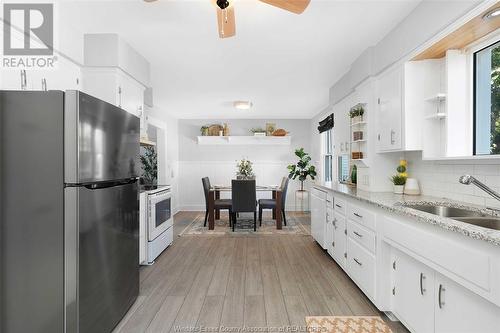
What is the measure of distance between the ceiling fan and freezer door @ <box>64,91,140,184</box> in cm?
96

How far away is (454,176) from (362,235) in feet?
2.91

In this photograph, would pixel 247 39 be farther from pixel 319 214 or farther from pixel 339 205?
pixel 319 214

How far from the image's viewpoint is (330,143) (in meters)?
6.05

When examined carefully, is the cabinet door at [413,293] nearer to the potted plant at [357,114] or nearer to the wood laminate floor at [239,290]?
the wood laminate floor at [239,290]

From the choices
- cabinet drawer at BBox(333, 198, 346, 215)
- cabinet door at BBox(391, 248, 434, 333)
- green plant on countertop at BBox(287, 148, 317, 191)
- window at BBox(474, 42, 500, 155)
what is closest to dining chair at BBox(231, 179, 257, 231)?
green plant on countertop at BBox(287, 148, 317, 191)

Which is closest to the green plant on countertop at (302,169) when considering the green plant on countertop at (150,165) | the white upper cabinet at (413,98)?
the green plant on countertop at (150,165)

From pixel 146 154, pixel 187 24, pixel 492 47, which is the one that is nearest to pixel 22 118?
pixel 187 24

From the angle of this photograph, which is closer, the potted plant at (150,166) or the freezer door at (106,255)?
the freezer door at (106,255)

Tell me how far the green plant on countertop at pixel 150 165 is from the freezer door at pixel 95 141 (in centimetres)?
367

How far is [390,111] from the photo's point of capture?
260 cm

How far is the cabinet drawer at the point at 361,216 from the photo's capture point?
2.20m

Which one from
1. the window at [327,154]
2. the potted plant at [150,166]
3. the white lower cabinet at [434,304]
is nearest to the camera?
the white lower cabinet at [434,304]

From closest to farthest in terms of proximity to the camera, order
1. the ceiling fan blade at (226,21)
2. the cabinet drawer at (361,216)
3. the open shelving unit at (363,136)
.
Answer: the ceiling fan blade at (226,21) < the cabinet drawer at (361,216) < the open shelving unit at (363,136)

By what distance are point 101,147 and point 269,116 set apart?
5.50 meters
